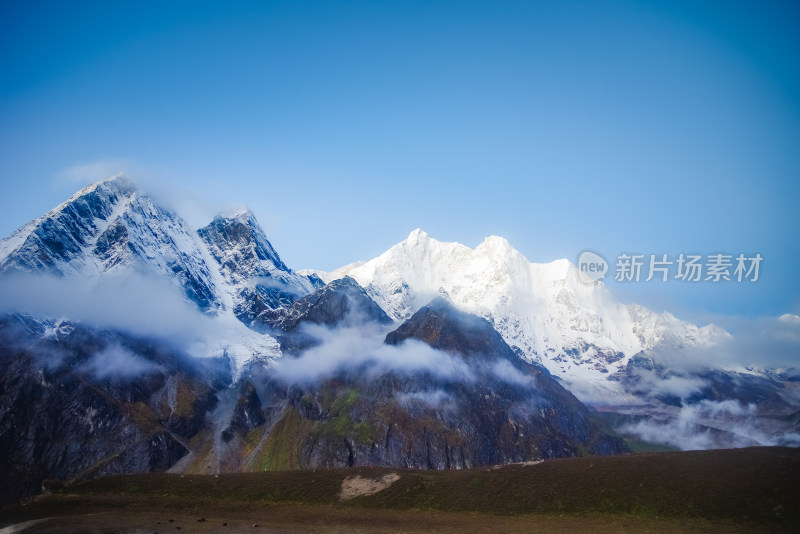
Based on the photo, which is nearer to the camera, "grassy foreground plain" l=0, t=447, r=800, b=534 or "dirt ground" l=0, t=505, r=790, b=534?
"dirt ground" l=0, t=505, r=790, b=534

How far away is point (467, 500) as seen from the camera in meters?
90.4

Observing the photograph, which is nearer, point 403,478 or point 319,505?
point 319,505

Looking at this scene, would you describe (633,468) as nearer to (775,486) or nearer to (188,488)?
(775,486)

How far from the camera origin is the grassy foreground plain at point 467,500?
7762 cm

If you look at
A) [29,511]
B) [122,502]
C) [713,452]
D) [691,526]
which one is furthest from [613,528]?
[29,511]

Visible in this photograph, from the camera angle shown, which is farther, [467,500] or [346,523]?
[467,500]

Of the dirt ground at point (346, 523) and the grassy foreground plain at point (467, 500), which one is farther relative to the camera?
the grassy foreground plain at point (467, 500)

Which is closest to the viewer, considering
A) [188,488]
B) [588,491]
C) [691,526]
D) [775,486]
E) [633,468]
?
[691,526]

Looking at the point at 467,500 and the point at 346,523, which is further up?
the point at 467,500

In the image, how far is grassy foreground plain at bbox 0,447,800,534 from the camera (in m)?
77.6

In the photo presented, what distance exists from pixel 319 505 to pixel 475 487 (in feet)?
93.6

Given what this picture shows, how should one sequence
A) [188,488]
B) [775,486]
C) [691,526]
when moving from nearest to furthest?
[691,526] → [775,486] → [188,488]

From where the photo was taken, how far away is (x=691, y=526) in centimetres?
7381

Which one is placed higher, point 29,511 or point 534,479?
point 534,479
